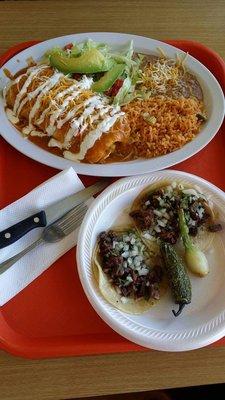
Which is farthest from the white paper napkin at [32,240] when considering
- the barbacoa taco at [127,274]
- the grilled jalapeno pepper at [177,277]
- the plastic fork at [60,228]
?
the grilled jalapeno pepper at [177,277]

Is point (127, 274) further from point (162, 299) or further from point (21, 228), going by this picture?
point (21, 228)

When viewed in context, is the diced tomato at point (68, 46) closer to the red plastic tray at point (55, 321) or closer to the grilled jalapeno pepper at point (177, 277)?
the red plastic tray at point (55, 321)

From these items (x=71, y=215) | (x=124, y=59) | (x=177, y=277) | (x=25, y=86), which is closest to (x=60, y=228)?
(x=71, y=215)

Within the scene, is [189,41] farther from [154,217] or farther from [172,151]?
[154,217]

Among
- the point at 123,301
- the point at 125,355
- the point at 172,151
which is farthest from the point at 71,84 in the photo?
the point at 125,355

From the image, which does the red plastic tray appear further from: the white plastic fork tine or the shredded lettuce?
the shredded lettuce

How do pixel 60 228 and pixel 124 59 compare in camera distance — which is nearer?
pixel 60 228
